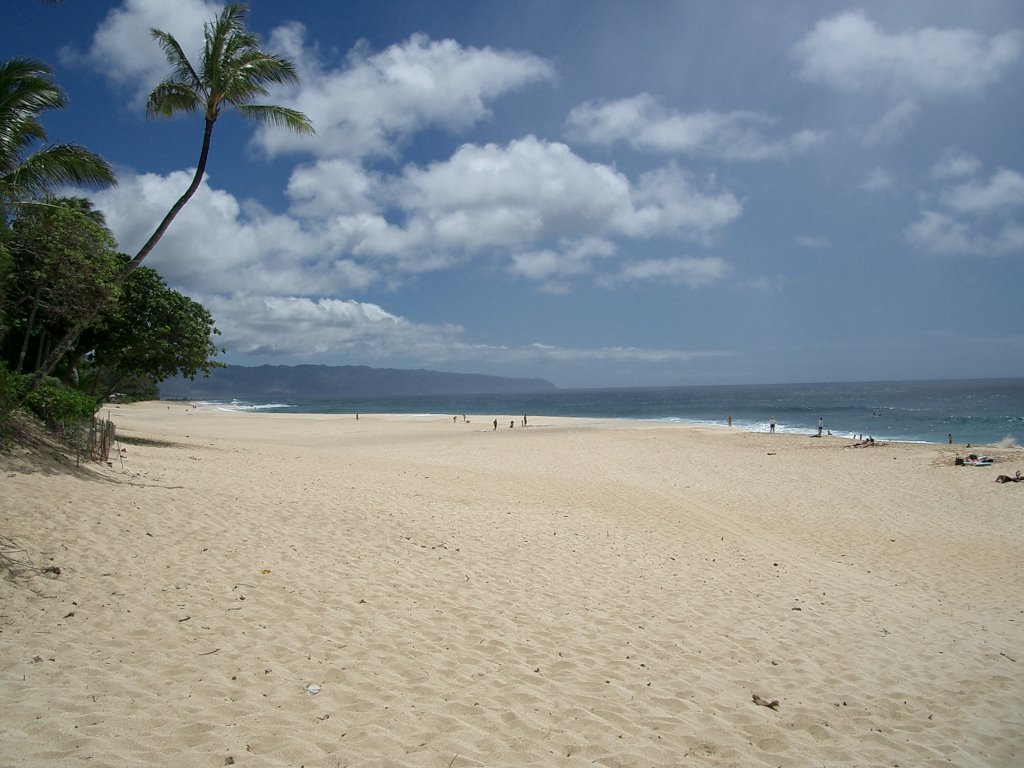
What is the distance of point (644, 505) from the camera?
13.6 m

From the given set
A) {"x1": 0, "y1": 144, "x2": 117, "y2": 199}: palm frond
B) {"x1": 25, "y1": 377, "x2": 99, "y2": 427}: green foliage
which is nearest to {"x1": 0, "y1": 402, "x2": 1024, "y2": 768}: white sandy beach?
{"x1": 25, "y1": 377, "x2": 99, "y2": 427}: green foliage

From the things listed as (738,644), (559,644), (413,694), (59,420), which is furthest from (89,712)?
(59,420)

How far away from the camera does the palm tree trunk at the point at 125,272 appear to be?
29.9 ft

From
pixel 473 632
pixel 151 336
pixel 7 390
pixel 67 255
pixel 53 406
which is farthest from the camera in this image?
pixel 151 336

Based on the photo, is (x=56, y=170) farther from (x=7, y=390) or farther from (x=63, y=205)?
(x=7, y=390)

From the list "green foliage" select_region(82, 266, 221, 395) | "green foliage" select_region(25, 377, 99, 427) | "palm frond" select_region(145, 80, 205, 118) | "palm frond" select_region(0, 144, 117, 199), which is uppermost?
"palm frond" select_region(145, 80, 205, 118)

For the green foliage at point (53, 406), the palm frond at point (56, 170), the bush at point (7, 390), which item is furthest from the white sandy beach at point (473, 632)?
the palm frond at point (56, 170)

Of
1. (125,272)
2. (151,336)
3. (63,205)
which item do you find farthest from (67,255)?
(151,336)

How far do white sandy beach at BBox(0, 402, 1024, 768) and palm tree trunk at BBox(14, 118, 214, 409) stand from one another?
1624 millimetres

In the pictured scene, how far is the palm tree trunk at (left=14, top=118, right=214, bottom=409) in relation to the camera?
9117 millimetres

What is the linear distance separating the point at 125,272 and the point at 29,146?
18.9 ft

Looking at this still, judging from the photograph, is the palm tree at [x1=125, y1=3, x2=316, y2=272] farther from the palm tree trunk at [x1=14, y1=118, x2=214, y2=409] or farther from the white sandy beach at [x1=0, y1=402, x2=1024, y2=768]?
the white sandy beach at [x1=0, y1=402, x2=1024, y2=768]

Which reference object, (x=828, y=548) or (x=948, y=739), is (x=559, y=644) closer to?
(x=948, y=739)

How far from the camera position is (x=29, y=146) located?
12062 mm
